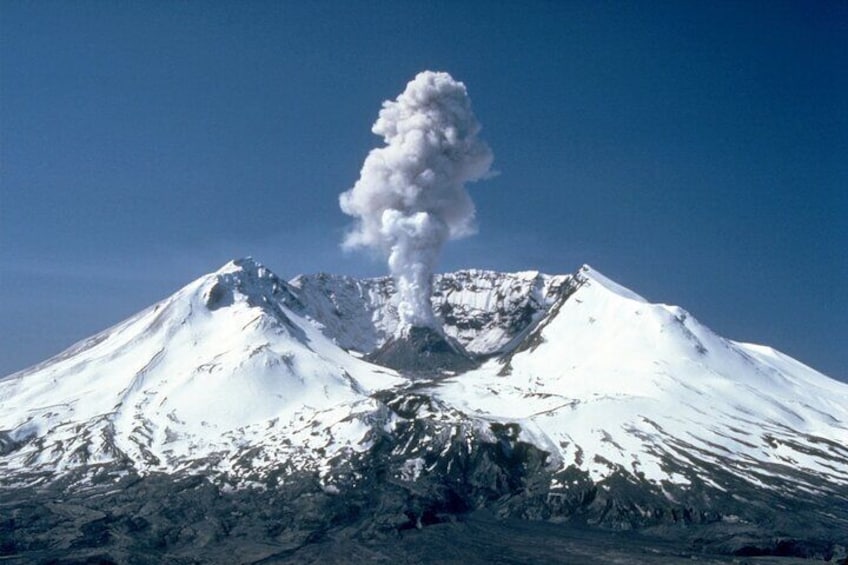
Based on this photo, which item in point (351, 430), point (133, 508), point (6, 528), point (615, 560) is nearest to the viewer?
point (615, 560)

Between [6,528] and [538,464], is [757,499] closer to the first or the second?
[538,464]

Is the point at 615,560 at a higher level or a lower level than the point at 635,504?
lower

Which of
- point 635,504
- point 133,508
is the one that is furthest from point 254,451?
point 635,504

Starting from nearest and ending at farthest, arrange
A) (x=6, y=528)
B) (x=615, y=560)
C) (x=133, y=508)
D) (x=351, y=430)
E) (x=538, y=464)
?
(x=615, y=560) → (x=6, y=528) → (x=133, y=508) → (x=538, y=464) → (x=351, y=430)

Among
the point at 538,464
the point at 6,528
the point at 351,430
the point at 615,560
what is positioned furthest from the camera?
the point at 351,430

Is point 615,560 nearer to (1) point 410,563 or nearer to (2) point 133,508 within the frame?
(1) point 410,563

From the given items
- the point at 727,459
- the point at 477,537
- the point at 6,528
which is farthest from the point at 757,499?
the point at 6,528

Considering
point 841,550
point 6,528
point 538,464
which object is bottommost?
point 6,528

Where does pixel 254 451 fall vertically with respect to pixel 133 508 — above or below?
above

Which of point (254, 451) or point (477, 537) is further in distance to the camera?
point (254, 451)
